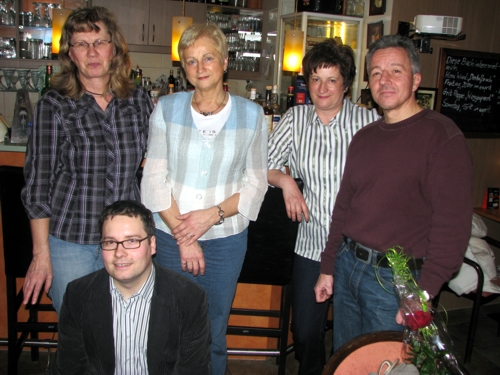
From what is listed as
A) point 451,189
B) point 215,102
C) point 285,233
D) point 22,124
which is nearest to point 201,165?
point 215,102

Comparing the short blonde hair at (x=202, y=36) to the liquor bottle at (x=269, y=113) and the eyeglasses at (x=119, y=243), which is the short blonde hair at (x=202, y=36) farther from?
the liquor bottle at (x=269, y=113)

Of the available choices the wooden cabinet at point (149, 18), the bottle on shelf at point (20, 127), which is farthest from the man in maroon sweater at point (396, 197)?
the wooden cabinet at point (149, 18)

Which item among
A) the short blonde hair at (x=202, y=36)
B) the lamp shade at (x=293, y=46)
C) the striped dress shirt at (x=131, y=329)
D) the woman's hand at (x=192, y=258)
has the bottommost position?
the striped dress shirt at (x=131, y=329)

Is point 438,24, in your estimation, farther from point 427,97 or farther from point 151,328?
point 151,328

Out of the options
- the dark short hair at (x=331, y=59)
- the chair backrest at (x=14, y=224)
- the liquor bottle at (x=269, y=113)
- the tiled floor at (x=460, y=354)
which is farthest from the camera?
the liquor bottle at (x=269, y=113)

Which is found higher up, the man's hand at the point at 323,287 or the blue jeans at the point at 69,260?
the blue jeans at the point at 69,260

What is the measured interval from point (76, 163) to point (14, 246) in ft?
2.28

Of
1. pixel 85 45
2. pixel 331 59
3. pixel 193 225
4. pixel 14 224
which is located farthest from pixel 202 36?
pixel 14 224

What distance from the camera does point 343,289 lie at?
177 centimetres

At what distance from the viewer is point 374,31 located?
139 inches

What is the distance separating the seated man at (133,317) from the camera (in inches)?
60.9

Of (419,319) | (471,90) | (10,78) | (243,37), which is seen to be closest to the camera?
(419,319)

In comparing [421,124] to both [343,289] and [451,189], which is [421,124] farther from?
[343,289]

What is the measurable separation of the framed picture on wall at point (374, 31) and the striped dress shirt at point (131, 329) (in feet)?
8.66
